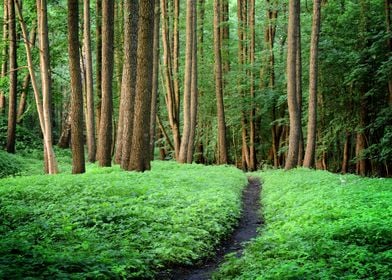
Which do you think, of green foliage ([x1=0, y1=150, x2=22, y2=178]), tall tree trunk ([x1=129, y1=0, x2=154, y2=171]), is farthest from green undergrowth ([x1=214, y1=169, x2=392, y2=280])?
green foliage ([x1=0, y1=150, x2=22, y2=178])

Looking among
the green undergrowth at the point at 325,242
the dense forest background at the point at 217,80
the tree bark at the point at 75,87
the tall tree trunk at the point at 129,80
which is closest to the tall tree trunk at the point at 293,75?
the dense forest background at the point at 217,80

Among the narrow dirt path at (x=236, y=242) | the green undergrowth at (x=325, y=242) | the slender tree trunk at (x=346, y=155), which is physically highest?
the slender tree trunk at (x=346, y=155)

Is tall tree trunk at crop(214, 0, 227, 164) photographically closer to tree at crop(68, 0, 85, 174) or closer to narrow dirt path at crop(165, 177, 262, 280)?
tree at crop(68, 0, 85, 174)

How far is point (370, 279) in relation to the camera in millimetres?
5211

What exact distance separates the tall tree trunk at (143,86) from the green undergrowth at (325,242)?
6.48m

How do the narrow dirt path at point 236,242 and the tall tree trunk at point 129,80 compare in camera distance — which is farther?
the tall tree trunk at point 129,80

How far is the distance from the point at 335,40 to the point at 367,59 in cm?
343

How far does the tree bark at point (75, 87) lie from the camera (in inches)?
607

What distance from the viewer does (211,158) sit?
40562 millimetres

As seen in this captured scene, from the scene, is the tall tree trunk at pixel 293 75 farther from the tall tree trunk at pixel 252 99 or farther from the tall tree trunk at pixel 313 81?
the tall tree trunk at pixel 252 99

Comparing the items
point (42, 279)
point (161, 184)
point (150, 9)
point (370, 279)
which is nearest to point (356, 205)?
point (370, 279)

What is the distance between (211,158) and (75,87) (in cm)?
2554

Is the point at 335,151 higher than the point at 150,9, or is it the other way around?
the point at 150,9

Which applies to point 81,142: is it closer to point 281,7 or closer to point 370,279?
point 370,279
